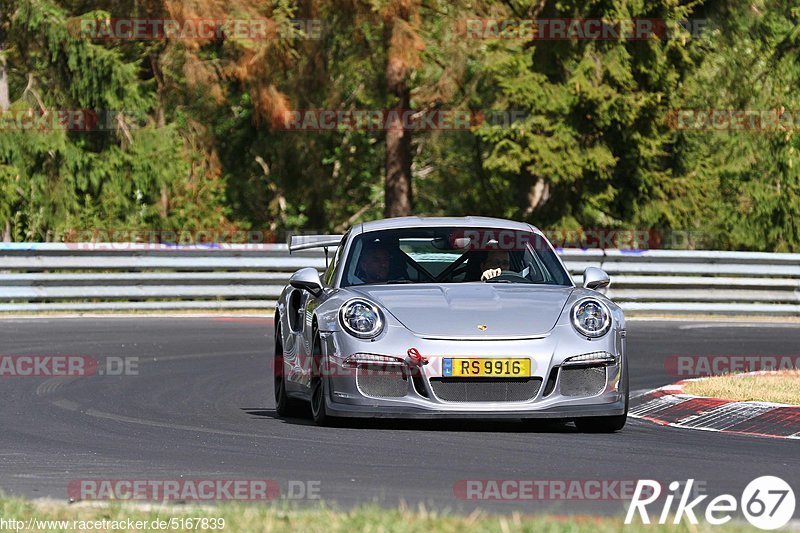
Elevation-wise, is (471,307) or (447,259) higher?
(447,259)

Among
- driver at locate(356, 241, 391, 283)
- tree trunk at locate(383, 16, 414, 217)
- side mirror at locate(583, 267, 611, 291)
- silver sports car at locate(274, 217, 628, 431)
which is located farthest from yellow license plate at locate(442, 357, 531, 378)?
tree trunk at locate(383, 16, 414, 217)

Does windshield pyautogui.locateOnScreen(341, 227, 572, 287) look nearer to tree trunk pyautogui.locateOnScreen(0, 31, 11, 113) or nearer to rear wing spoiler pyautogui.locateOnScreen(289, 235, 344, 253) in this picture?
rear wing spoiler pyautogui.locateOnScreen(289, 235, 344, 253)

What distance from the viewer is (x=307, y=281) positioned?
10094 mm

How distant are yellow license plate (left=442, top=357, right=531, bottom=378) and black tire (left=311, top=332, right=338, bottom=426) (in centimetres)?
81

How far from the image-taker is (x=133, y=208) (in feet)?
97.3

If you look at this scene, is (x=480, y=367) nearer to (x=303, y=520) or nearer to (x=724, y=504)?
(x=724, y=504)

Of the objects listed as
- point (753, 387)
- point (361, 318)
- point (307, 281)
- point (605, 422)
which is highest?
point (307, 281)

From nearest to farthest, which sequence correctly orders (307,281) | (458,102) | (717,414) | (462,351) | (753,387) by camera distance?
(462,351), (307,281), (717,414), (753,387), (458,102)

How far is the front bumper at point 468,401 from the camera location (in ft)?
29.9

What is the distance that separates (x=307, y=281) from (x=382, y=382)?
1.13 meters

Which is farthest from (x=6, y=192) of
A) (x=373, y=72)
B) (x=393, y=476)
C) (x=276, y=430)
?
(x=393, y=476)

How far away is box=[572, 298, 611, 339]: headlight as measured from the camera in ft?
30.7

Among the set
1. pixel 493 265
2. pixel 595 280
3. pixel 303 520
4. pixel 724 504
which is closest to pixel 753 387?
pixel 595 280

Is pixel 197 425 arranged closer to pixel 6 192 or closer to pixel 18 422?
pixel 18 422
